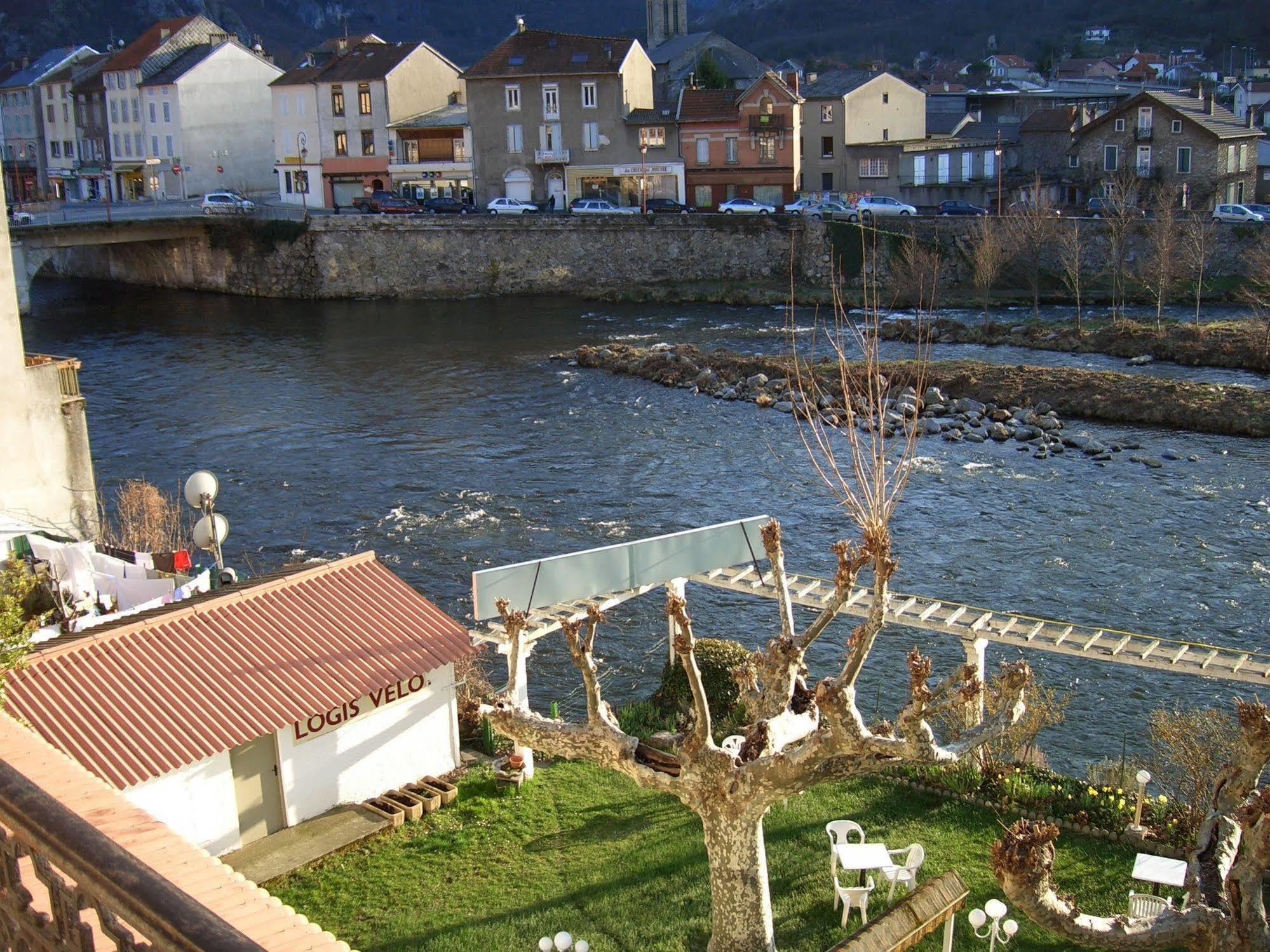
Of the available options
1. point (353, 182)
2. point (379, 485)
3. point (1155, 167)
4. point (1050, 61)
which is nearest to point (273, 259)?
point (353, 182)

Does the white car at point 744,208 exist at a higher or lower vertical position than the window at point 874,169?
lower

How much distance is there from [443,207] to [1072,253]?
91.4 ft

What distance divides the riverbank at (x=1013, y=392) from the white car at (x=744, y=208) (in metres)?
Answer: 16.7

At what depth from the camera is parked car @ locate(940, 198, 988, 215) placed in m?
55.1

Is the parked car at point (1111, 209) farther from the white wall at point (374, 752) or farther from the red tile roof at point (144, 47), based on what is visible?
the red tile roof at point (144, 47)

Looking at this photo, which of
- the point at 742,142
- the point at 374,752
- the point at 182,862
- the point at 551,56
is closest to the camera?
the point at 182,862

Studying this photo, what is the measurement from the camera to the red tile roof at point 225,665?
40.6ft

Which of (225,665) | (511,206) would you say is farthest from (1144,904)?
(511,206)

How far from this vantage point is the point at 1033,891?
7.65m

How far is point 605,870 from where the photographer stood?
1259cm

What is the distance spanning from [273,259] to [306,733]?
48815mm

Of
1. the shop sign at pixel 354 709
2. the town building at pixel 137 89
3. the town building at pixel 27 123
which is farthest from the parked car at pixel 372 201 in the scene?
the shop sign at pixel 354 709

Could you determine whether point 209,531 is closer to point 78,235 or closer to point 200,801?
point 200,801

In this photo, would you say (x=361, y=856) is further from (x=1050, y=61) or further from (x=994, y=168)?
(x=1050, y=61)
